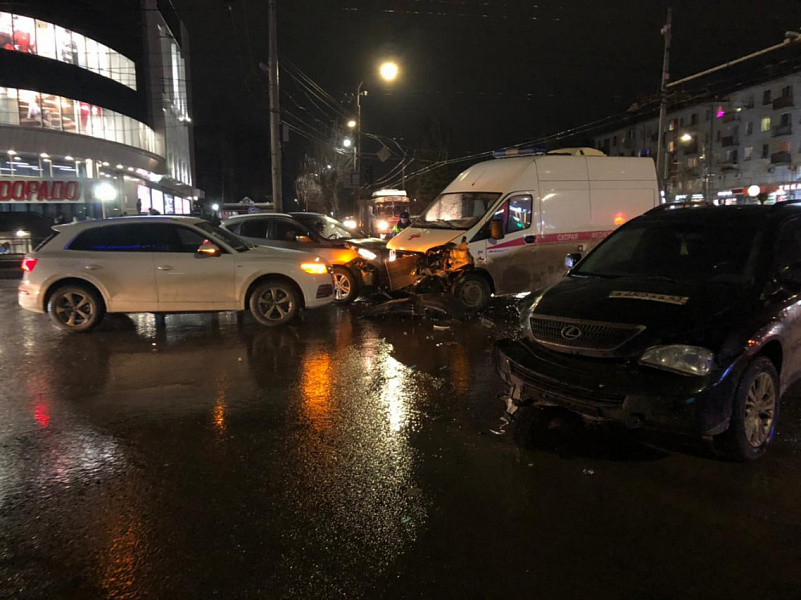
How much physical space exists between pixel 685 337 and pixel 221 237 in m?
7.25

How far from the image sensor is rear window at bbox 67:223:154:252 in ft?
29.3

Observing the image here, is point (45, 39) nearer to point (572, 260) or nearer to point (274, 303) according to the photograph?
point (274, 303)

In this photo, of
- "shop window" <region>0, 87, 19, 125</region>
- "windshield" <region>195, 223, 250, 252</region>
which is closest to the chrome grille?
"windshield" <region>195, 223, 250, 252</region>

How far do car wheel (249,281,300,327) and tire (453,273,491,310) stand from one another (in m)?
2.88

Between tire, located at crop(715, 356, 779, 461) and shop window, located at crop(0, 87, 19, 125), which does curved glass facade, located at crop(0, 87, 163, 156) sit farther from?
tire, located at crop(715, 356, 779, 461)

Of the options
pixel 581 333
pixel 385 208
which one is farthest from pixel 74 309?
pixel 385 208

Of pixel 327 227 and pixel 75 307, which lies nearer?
pixel 75 307

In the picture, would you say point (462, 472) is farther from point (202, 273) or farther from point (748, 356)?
point (202, 273)

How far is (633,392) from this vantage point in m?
3.92

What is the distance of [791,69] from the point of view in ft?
149

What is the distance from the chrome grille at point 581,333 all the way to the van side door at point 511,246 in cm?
571

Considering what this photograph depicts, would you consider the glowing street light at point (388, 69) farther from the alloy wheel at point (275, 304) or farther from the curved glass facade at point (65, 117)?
the curved glass facade at point (65, 117)

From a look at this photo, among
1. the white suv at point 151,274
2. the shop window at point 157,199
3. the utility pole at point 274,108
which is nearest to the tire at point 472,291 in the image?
the white suv at point 151,274

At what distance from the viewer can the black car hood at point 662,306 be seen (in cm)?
406
